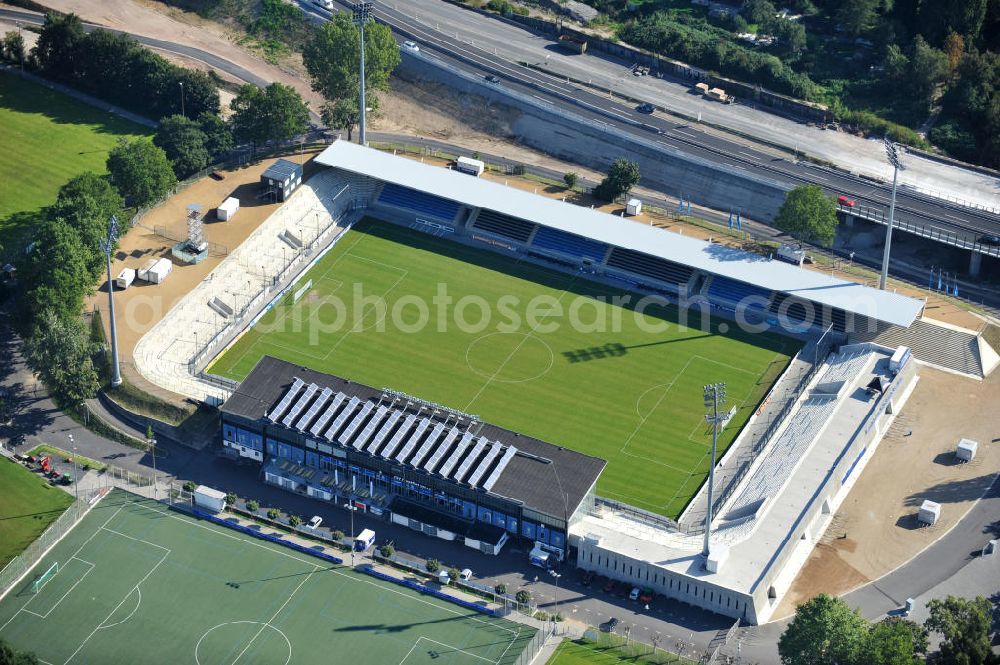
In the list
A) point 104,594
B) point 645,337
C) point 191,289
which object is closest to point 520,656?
point 104,594

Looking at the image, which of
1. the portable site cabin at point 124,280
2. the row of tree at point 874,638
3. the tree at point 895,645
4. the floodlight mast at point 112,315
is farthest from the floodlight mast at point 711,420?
the portable site cabin at point 124,280

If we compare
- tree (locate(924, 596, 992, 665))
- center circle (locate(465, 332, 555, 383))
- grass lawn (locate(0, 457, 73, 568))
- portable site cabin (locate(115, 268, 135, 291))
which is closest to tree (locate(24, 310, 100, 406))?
grass lawn (locate(0, 457, 73, 568))

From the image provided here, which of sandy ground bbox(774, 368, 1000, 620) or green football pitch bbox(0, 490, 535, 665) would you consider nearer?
green football pitch bbox(0, 490, 535, 665)

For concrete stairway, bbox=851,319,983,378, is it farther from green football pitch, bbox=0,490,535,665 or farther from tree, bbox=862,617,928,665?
green football pitch, bbox=0,490,535,665

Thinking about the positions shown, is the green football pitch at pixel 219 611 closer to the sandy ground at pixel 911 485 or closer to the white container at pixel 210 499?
the white container at pixel 210 499

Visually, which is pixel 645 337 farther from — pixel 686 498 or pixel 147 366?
pixel 147 366
